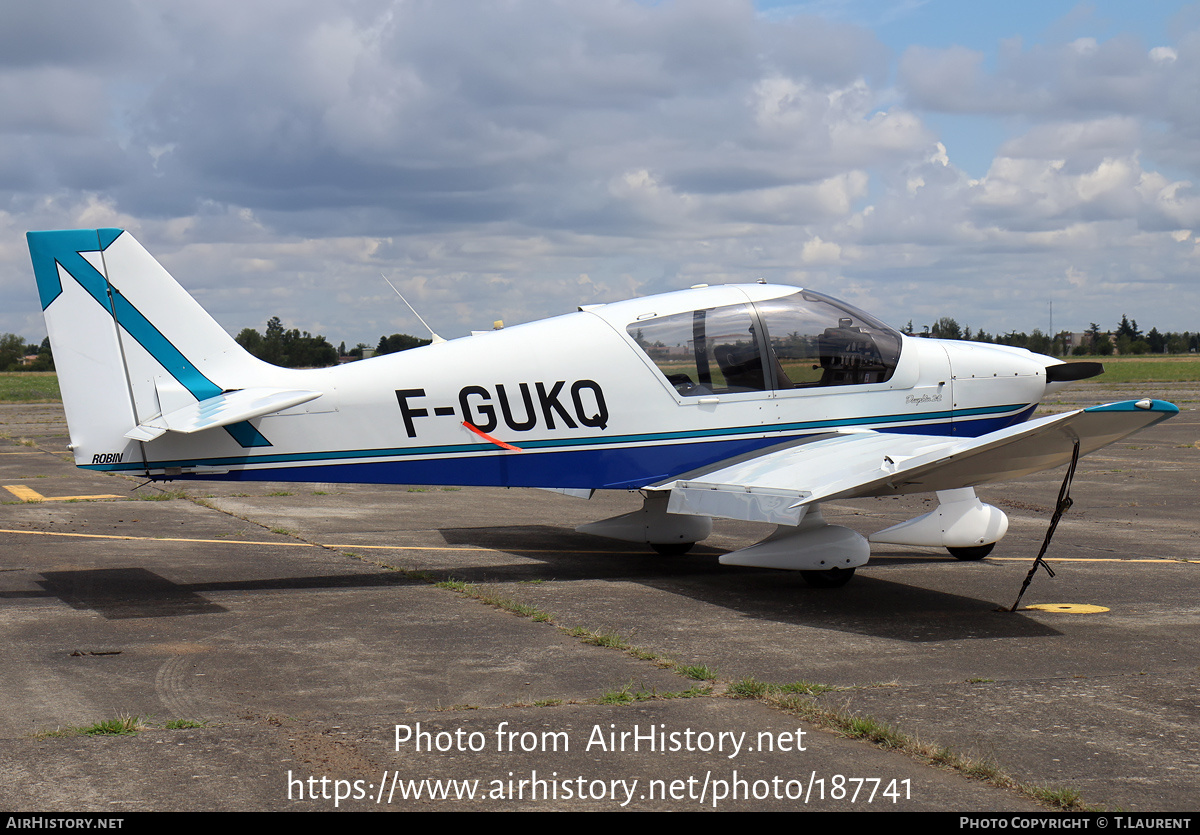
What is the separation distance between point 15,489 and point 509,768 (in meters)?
15.1

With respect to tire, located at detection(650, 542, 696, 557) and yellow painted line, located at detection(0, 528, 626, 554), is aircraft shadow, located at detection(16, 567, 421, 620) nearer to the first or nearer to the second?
yellow painted line, located at detection(0, 528, 626, 554)

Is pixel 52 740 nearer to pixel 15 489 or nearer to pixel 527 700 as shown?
pixel 527 700

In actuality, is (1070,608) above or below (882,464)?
below

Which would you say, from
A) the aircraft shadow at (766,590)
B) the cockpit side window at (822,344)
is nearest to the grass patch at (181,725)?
the aircraft shadow at (766,590)

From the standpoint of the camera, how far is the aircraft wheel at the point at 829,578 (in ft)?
29.3

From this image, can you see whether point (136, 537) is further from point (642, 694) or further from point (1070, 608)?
point (1070, 608)

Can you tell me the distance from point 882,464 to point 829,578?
129 cm

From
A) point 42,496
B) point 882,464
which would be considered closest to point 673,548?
point 882,464

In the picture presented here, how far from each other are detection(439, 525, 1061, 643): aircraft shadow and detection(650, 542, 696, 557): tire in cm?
9

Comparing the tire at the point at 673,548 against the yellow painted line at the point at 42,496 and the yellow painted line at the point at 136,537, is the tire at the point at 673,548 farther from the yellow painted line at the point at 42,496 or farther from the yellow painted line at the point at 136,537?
the yellow painted line at the point at 42,496

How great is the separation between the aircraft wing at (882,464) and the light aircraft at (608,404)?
28mm

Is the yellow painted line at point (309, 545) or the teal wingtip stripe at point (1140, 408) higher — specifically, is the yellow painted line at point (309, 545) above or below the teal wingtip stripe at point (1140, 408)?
below

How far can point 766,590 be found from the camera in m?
9.02

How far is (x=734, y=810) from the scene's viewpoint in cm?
419
